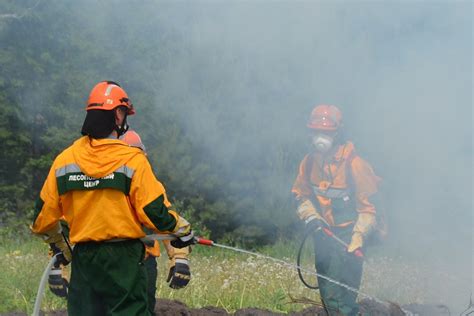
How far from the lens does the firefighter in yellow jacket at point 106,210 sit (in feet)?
12.2

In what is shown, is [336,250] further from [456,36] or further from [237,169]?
[237,169]

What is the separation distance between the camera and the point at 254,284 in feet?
22.9

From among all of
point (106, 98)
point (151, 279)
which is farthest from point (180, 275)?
point (106, 98)

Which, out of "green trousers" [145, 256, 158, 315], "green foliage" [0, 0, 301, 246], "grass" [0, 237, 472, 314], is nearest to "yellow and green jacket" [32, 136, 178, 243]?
"green trousers" [145, 256, 158, 315]

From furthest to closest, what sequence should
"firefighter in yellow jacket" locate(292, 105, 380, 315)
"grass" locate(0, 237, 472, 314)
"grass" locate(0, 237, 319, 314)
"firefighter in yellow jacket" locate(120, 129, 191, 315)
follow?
"grass" locate(0, 237, 472, 314) → "grass" locate(0, 237, 319, 314) → "firefighter in yellow jacket" locate(292, 105, 380, 315) → "firefighter in yellow jacket" locate(120, 129, 191, 315)

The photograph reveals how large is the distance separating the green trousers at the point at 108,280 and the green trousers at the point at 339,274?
187 centimetres

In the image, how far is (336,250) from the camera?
5.39 meters

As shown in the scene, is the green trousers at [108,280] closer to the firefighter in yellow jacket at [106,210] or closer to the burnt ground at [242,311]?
the firefighter in yellow jacket at [106,210]

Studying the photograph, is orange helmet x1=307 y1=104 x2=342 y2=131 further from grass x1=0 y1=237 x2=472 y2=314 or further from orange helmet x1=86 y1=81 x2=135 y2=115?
orange helmet x1=86 y1=81 x2=135 y2=115

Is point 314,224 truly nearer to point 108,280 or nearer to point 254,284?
point 254,284

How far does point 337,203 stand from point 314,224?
0.74ft

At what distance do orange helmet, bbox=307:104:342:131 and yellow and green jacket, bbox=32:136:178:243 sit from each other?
183cm

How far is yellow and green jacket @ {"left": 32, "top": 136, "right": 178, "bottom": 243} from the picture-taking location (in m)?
3.69

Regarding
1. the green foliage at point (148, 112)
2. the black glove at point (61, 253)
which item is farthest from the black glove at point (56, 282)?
the green foliage at point (148, 112)
